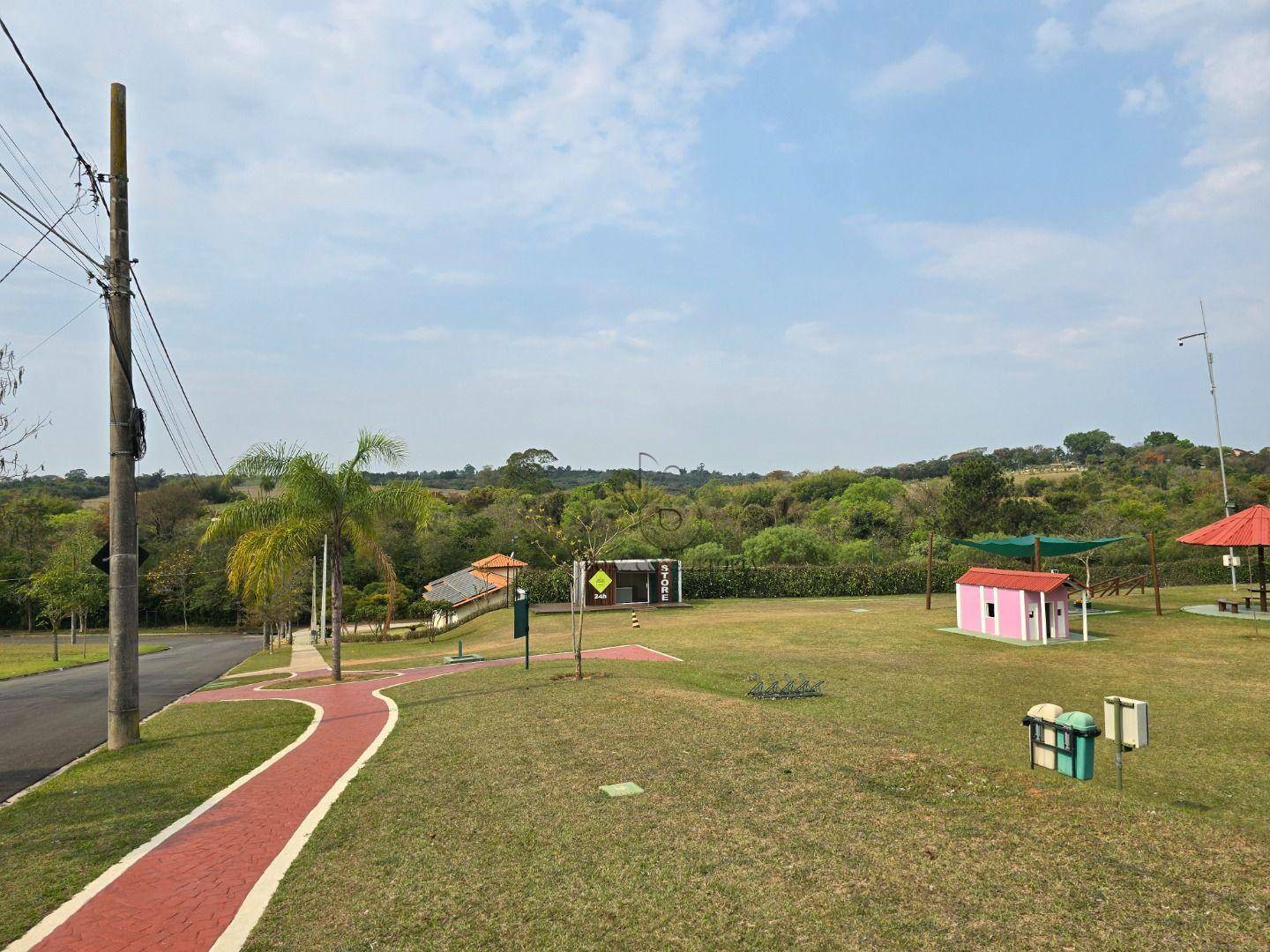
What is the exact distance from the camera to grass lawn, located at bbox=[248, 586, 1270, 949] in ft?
16.0

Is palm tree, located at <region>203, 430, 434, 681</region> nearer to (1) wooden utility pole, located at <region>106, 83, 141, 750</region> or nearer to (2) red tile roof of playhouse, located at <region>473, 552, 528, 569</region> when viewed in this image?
(1) wooden utility pole, located at <region>106, 83, 141, 750</region>

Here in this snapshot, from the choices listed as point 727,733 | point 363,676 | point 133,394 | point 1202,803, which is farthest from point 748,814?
point 363,676

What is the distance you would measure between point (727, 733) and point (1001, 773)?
3.30 m

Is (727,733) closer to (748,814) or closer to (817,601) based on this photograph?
(748,814)

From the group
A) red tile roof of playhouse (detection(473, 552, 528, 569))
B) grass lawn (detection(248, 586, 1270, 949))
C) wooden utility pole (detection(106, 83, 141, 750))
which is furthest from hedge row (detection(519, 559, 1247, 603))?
wooden utility pole (detection(106, 83, 141, 750))

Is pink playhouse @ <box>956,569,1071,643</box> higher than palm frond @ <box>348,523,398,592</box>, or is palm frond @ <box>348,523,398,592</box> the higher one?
palm frond @ <box>348,523,398,592</box>

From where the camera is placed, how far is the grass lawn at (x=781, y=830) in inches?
193

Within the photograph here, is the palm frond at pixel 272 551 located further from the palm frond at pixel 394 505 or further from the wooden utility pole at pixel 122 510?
the wooden utility pole at pixel 122 510

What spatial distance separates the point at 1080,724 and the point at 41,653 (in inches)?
1674

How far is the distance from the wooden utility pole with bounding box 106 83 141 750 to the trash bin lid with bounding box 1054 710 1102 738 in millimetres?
12124

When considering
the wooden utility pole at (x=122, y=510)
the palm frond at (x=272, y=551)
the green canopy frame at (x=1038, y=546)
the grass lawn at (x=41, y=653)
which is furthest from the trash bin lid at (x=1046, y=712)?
the grass lawn at (x=41, y=653)

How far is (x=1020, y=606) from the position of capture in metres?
20.6

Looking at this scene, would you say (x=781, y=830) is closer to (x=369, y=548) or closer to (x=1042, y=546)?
(x=369, y=548)

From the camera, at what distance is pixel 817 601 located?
37.2 metres
